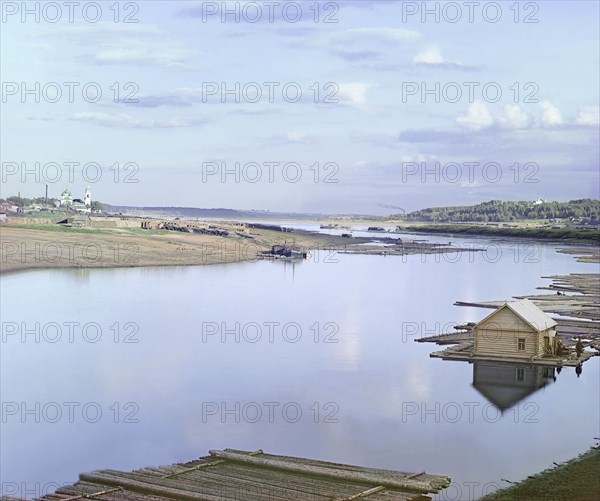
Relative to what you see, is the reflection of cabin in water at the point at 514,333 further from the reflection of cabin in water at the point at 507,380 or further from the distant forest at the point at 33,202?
the distant forest at the point at 33,202

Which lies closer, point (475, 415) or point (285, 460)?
point (285, 460)

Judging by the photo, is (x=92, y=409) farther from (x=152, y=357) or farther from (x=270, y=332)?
(x=270, y=332)

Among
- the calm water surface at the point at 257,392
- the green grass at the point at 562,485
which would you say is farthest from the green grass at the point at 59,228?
the green grass at the point at 562,485

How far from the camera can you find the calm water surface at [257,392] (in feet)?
79.9

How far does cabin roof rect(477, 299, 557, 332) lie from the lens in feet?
124

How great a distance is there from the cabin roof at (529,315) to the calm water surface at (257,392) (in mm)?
1994

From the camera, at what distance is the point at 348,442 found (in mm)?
25438

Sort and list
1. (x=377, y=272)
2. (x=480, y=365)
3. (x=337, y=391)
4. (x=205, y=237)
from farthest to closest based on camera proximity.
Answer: (x=205, y=237) < (x=377, y=272) < (x=480, y=365) < (x=337, y=391)

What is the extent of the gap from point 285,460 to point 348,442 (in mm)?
3196

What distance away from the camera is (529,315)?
38.4m

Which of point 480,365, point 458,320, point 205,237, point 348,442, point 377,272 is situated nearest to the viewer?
point 348,442

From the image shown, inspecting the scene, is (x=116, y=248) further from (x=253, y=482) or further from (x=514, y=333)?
(x=253, y=482)

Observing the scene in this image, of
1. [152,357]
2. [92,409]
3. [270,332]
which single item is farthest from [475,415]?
[270,332]

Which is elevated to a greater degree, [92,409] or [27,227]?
[27,227]
